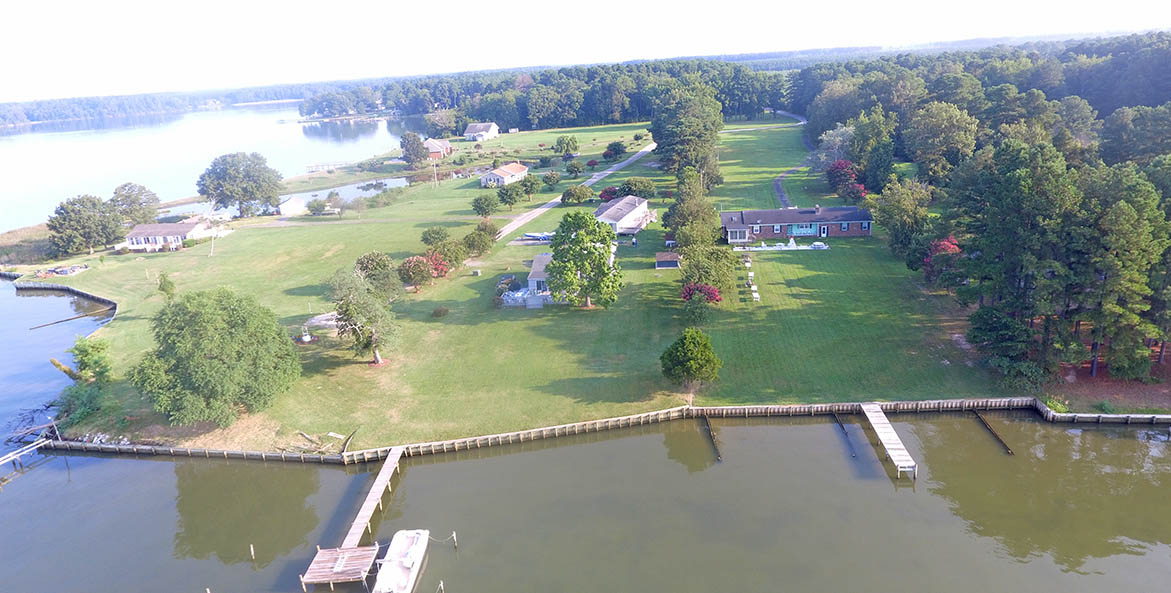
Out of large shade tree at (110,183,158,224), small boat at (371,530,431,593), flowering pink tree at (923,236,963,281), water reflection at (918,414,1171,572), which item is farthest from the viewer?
large shade tree at (110,183,158,224)

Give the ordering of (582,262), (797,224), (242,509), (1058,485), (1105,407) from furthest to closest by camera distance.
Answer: (797,224), (582,262), (1105,407), (242,509), (1058,485)

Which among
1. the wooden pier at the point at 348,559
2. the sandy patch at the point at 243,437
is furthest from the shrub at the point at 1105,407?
the sandy patch at the point at 243,437

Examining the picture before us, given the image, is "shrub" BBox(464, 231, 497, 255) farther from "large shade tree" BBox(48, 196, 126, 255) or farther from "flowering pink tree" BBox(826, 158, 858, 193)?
"large shade tree" BBox(48, 196, 126, 255)

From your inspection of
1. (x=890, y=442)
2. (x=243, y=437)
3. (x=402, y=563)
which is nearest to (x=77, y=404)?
(x=243, y=437)

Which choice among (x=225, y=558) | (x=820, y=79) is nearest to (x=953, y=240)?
(x=225, y=558)

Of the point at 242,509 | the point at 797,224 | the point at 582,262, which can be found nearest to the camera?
the point at 242,509

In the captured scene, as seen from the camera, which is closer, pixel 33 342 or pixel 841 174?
pixel 33 342

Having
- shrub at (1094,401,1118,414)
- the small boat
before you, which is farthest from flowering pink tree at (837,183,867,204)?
the small boat

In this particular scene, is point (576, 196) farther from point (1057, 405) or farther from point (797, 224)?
point (1057, 405)

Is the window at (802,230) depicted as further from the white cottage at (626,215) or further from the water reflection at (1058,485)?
the water reflection at (1058,485)
